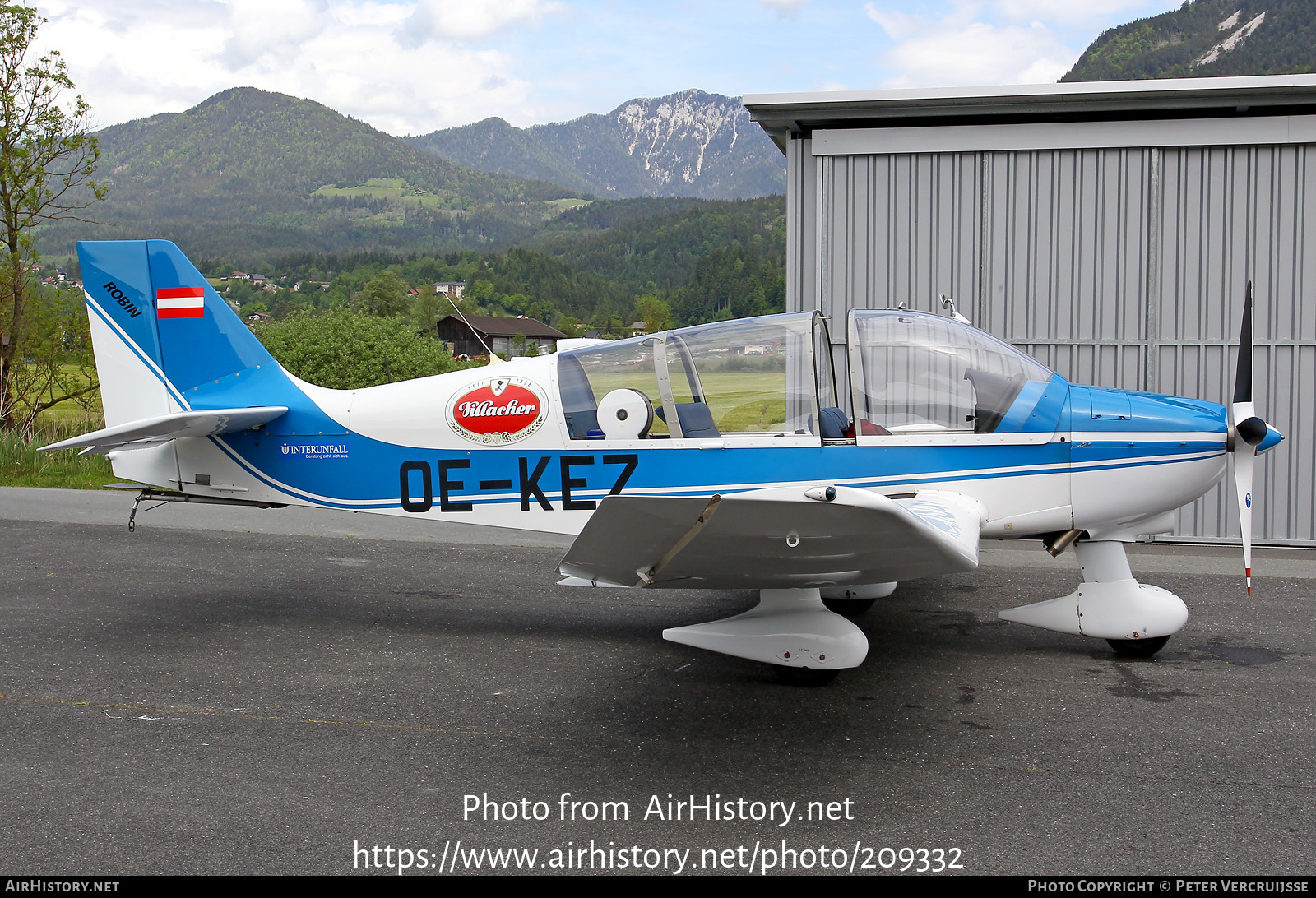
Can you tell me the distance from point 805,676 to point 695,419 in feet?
4.72

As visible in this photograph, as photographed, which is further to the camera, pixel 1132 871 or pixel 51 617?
pixel 51 617

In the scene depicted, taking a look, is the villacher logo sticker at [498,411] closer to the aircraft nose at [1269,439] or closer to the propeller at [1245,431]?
the propeller at [1245,431]

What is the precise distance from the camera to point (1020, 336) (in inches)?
350

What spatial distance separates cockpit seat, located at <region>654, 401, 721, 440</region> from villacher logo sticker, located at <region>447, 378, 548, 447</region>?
70 centimetres

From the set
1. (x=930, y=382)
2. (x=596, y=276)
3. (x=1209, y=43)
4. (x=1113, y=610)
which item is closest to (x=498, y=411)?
(x=930, y=382)

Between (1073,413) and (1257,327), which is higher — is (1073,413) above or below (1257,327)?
below

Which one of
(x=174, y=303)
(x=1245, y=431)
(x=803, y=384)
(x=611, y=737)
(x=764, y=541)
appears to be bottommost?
(x=611, y=737)

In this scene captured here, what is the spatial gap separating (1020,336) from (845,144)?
8.19 feet

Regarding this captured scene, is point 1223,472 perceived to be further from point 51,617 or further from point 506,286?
point 506,286

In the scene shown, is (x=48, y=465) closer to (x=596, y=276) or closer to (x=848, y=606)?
(x=848, y=606)

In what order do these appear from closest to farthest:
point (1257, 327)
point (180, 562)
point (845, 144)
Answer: point (180, 562)
point (1257, 327)
point (845, 144)

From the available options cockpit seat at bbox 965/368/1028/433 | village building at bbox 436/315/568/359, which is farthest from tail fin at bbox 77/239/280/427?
village building at bbox 436/315/568/359

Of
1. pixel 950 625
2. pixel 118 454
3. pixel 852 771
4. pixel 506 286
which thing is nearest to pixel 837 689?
pixel 852 771

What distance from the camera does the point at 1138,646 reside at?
16.4 ft
